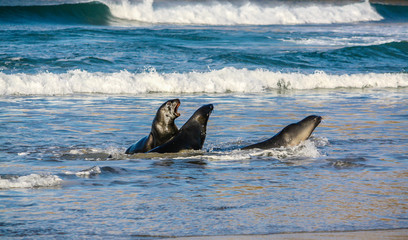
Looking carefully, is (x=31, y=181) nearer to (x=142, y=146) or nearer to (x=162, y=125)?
(x=142, y=146)

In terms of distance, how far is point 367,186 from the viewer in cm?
679

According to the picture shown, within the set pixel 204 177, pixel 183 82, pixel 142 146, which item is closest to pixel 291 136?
pixel 142 146

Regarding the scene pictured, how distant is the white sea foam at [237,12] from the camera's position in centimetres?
4656

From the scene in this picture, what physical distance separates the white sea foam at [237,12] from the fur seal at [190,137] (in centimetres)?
3644

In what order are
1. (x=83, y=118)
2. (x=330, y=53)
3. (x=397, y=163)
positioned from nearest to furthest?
(x=397, y=163) < (x=83, y=118) < (x=330, y=53)

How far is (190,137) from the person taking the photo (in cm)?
888

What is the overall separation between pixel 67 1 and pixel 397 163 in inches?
1483

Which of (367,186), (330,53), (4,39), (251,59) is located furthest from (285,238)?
(4,39)

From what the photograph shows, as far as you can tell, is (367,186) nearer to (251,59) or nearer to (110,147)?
(110,147)

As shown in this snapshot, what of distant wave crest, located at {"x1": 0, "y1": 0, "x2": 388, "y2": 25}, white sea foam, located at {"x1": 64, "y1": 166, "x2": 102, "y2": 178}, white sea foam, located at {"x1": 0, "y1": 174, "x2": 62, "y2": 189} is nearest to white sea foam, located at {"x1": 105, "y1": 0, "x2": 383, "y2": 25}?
distant wave crest, located at {"x1": 0, "y1": 0, "x2": 388, "y2": 25}

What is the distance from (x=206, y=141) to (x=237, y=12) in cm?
4287

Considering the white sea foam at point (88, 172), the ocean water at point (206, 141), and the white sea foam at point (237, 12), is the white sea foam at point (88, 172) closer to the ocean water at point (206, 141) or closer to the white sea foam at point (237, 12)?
the ocean water at point (206, 141)

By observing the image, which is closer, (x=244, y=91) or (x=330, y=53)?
(x=244, y=91)

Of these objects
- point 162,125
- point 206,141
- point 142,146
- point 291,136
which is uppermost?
point 162,125
